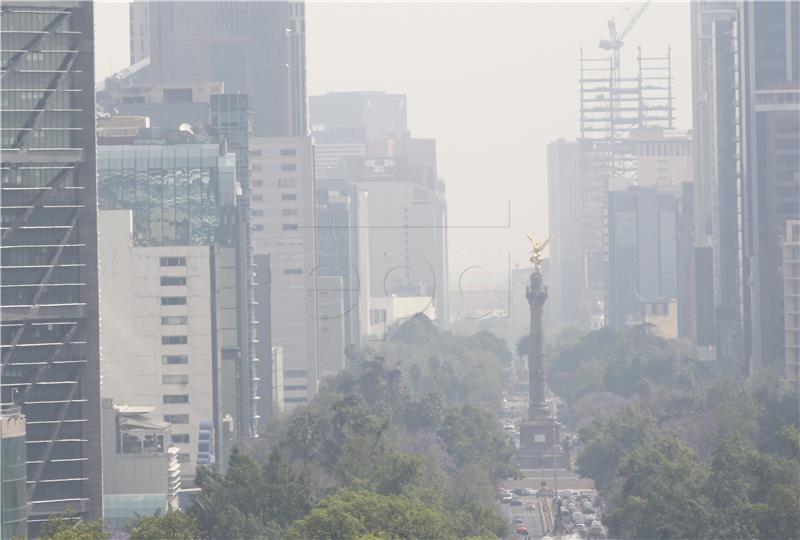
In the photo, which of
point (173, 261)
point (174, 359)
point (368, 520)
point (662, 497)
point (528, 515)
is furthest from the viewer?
point (173, 261)

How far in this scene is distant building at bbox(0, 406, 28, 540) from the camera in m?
76.2

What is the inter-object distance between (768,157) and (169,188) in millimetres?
53940

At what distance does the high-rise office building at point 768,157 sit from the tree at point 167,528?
9585 centimetres

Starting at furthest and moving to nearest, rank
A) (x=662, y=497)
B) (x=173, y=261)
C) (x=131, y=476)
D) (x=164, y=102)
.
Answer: (x=164, y=102) → (x=173, y=261) → (x=131, y=476) → (x=662, y=497)

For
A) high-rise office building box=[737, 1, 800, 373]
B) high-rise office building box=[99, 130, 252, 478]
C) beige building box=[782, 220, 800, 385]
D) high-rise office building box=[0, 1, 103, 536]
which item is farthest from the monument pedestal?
high-rise office building box=[0, 1, 103, 536]

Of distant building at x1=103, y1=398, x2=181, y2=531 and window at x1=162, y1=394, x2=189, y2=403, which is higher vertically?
window at x1=162, y1=394, x2=189, y2=403

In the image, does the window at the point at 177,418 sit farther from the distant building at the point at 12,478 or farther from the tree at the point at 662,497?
the distant building at the point at 12,478

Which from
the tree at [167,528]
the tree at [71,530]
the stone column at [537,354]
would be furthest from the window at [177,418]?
the tree at [167,528]

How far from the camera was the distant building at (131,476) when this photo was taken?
10244cm

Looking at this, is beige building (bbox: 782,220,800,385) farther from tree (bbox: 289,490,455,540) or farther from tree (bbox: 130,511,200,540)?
tree (bbox: 130,511,200,540)

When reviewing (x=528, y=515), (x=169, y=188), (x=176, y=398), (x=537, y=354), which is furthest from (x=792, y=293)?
(x=176, y=398)

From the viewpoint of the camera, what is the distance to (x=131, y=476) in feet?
344

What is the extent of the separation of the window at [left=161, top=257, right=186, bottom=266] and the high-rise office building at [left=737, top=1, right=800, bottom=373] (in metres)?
50.6

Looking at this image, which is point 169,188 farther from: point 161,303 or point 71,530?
point 71,530
